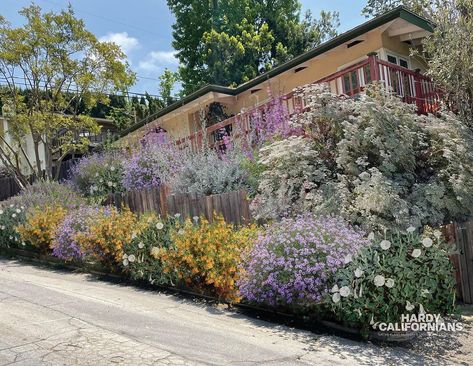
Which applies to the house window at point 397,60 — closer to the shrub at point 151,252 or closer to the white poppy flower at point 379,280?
the shrub at point 151,252

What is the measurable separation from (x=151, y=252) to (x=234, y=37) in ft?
70.8

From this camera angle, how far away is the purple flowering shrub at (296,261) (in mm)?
5234

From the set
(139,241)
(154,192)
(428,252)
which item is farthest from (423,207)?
(154,192)

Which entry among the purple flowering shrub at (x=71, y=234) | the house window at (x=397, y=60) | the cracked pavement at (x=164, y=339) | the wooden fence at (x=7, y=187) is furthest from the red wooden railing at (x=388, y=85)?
the wooden fence at (x=7, y=187)

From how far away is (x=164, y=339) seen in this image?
16.2 feet

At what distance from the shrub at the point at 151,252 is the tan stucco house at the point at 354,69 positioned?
4.61m

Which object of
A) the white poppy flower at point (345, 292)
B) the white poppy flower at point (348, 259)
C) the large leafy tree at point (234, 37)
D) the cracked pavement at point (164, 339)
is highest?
the large leafy tree at point (234, 37)

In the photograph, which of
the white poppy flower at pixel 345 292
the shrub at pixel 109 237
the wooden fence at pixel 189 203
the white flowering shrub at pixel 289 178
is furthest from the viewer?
the wooden fence at pixel 189 203

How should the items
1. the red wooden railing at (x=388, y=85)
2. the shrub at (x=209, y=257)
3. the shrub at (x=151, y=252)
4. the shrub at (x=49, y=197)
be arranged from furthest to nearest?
1. the shrub at (x=49, y=197)
2. the red wooden railing at (x=388, y=85)
3. the shrub at (x=151, y=252)
4. the shrub at (x=209, y=257)

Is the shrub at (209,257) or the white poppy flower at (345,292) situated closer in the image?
the white poppy flower at (345,292)

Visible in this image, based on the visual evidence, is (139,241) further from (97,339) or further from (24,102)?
(24,102)

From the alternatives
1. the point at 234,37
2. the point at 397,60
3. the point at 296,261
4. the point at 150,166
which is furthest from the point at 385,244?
the point at 234,37

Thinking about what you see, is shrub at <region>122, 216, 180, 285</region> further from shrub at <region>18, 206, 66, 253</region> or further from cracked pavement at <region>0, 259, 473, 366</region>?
shrub at <region>18, 206, 66, 253</region>

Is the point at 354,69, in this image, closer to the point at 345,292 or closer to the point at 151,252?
the point at 151,252
